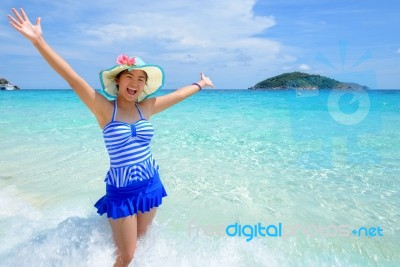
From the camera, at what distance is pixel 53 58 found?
8.40 ft

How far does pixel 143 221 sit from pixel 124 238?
0.28 metres

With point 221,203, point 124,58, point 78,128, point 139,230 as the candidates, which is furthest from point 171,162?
point 78,128

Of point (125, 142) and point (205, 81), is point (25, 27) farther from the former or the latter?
point (205, 81)

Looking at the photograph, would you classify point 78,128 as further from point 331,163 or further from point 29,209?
point 331,163

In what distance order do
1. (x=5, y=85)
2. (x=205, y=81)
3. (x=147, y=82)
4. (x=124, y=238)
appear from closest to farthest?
1. (x=124, y=238)
2. (x=147, y=82)
3. (x=205, y=81)
4. (x=5, y=85)

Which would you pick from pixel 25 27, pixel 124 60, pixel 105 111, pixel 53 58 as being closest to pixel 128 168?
pixel 105 111

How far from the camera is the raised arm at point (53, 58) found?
8.30 ft

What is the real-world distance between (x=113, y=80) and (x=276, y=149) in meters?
6.08

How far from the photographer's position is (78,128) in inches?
485

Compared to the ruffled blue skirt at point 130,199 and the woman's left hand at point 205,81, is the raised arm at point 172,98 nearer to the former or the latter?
the woman's left hand at point 205,81

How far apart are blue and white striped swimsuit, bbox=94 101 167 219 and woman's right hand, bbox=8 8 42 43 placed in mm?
807

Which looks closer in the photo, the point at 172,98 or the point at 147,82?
the point at 147,82

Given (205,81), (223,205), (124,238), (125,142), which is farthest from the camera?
(223,205)

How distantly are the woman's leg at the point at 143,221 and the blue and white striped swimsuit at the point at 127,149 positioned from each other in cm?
40
